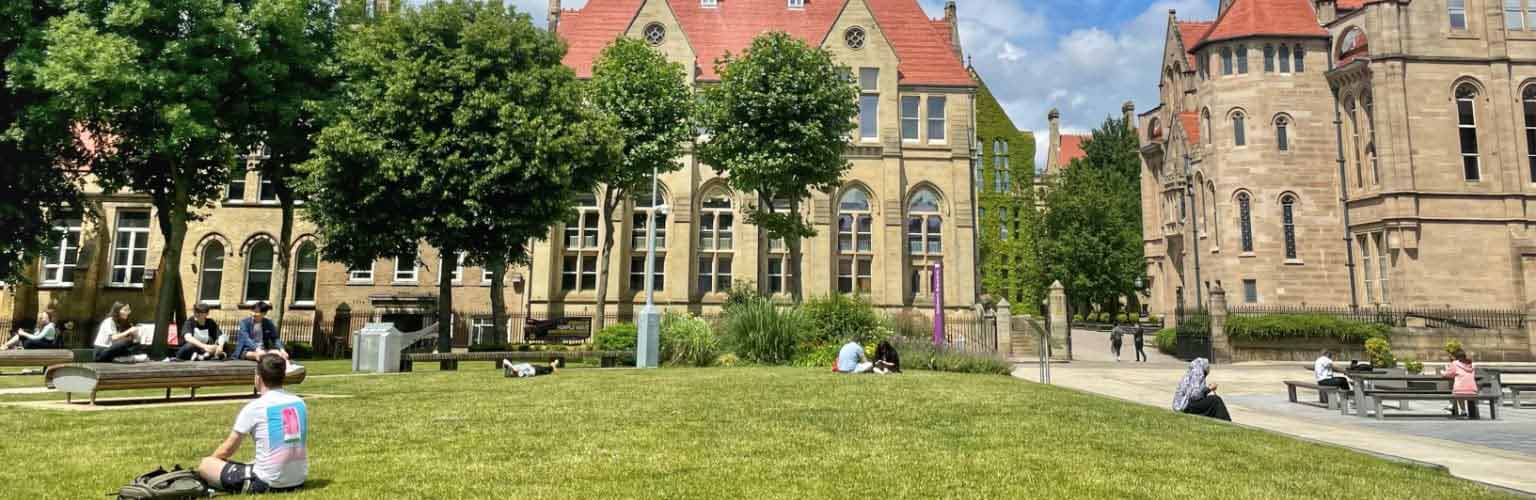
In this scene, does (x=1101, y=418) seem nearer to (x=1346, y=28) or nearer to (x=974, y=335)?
(x=974, y=335)

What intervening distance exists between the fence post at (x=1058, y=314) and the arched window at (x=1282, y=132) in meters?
19.9

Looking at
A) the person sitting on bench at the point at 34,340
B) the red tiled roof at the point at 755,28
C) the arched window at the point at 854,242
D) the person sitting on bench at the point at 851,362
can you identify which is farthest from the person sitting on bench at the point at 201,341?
the arched window at the point at 854,242

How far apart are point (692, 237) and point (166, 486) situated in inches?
1413

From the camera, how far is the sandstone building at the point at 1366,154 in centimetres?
3934

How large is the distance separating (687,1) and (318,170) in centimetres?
2887

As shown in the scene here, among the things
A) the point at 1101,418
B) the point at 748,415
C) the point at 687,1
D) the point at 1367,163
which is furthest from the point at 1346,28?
the point at 748,415

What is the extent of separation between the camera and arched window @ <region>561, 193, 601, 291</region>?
41219mm

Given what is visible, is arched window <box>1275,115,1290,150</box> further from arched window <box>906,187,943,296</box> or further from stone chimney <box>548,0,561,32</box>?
stone chimney <box>548,0,561,32</box>

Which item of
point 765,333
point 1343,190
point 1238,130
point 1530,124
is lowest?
point 765,333

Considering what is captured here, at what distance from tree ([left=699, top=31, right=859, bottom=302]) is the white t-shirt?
23.7 meters

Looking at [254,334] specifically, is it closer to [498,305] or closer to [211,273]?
[498,305]

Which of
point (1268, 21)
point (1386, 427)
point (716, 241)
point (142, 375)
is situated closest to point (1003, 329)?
point (716, 241)

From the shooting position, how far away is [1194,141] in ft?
155

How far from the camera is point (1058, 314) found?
3334 cm
